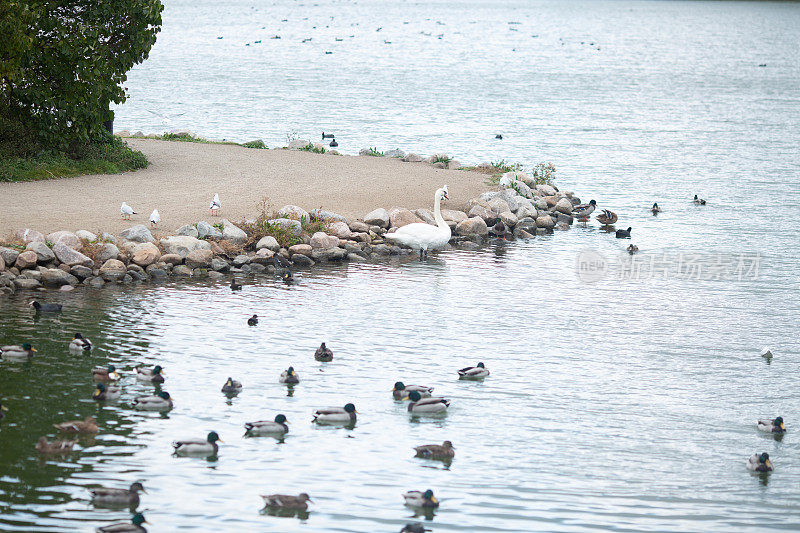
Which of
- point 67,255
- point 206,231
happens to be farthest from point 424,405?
point 67,255

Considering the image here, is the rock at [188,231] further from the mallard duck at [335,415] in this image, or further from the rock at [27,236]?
the mallard duck at [335,415]

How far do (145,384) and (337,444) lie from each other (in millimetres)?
4540

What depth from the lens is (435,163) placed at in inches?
1599

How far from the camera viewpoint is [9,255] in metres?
24.9

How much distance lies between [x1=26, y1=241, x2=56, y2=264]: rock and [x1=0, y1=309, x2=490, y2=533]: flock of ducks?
528cm

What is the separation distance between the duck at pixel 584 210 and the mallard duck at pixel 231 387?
20.6 metres

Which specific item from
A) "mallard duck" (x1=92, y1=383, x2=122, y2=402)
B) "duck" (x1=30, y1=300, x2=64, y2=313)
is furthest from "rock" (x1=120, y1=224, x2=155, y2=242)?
"mallard duck" (x1=92, y1=383, x2=122, y2=402)

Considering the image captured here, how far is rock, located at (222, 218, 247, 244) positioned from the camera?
28297mm

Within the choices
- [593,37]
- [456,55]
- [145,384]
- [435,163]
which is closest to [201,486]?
[145,384]

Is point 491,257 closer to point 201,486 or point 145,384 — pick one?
point 145,384

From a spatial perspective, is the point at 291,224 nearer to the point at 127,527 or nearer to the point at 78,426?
the point at 78,426

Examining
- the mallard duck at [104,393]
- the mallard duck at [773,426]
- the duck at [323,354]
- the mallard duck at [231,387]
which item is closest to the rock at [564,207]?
the duck at [323,354]

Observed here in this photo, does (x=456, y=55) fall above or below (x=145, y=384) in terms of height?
above

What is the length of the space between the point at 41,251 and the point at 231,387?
9573 mm
